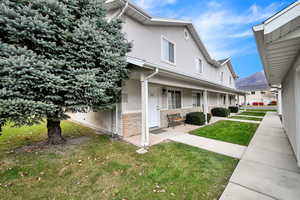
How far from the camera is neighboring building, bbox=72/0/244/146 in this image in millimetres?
5266

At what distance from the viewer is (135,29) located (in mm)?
7078

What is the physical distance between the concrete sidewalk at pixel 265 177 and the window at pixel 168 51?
6737 millimetres

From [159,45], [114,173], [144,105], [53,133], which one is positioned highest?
[159,45]

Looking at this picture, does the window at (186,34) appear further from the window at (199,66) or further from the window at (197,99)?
the window at (197,99)

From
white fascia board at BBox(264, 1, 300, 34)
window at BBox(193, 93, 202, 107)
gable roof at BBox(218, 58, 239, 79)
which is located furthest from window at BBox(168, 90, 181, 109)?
gable roof at BBox(218, 58, 239, 79)

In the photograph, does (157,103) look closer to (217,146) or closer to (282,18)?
(217,146)

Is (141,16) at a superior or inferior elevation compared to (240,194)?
superior

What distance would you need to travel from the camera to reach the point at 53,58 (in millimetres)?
3760

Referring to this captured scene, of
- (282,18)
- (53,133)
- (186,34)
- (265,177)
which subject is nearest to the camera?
(282,18)

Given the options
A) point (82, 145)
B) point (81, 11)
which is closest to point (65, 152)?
point (82, 145)

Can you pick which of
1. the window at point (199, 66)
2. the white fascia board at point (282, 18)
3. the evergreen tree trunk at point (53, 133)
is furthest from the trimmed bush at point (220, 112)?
the evergreen tree trunk at point (53, 133)

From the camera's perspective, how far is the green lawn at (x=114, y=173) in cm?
264

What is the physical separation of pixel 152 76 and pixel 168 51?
4.81 metres

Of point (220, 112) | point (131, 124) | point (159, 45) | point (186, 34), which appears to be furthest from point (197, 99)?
point (131, 124)
